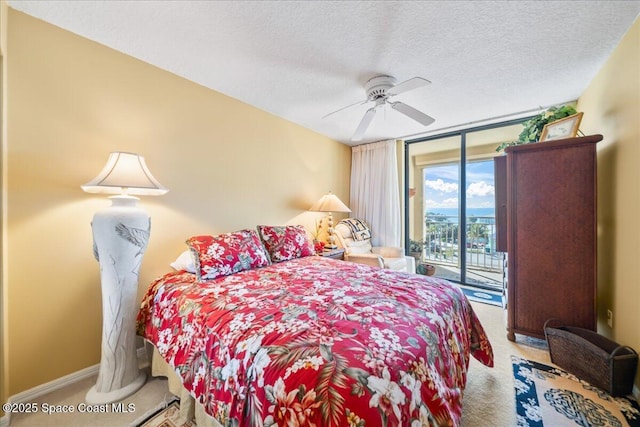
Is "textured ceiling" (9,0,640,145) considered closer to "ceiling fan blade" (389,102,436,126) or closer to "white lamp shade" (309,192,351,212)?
"ceiling fan blade" (389,102,436,126)

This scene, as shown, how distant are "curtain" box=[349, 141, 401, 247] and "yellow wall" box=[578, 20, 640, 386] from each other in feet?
7.39

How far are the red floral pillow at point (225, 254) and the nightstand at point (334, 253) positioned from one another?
1.02 metres

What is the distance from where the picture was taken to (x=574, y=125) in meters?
2.11

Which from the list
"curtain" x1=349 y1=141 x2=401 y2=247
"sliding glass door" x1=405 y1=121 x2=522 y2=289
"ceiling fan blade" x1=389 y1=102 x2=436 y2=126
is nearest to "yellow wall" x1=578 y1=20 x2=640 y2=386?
"ceiling fan blade" x1=389 y1=102 x2=436 y2=126

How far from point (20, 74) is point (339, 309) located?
2489 millimetres

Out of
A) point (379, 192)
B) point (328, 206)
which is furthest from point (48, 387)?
point (379, 192)

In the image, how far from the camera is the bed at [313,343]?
77 cm

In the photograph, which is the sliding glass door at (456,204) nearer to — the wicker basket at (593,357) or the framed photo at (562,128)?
the framed photo at (562,128)

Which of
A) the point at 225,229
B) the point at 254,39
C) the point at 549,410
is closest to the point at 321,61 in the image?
the point at 254,39

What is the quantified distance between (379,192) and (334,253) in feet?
4.92

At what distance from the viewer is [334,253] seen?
3230mm

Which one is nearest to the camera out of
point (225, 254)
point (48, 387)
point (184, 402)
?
point (184, 402)

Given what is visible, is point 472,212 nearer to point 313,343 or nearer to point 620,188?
point 620,188

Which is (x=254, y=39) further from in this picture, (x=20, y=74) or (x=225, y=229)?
(x=225, y=229)
